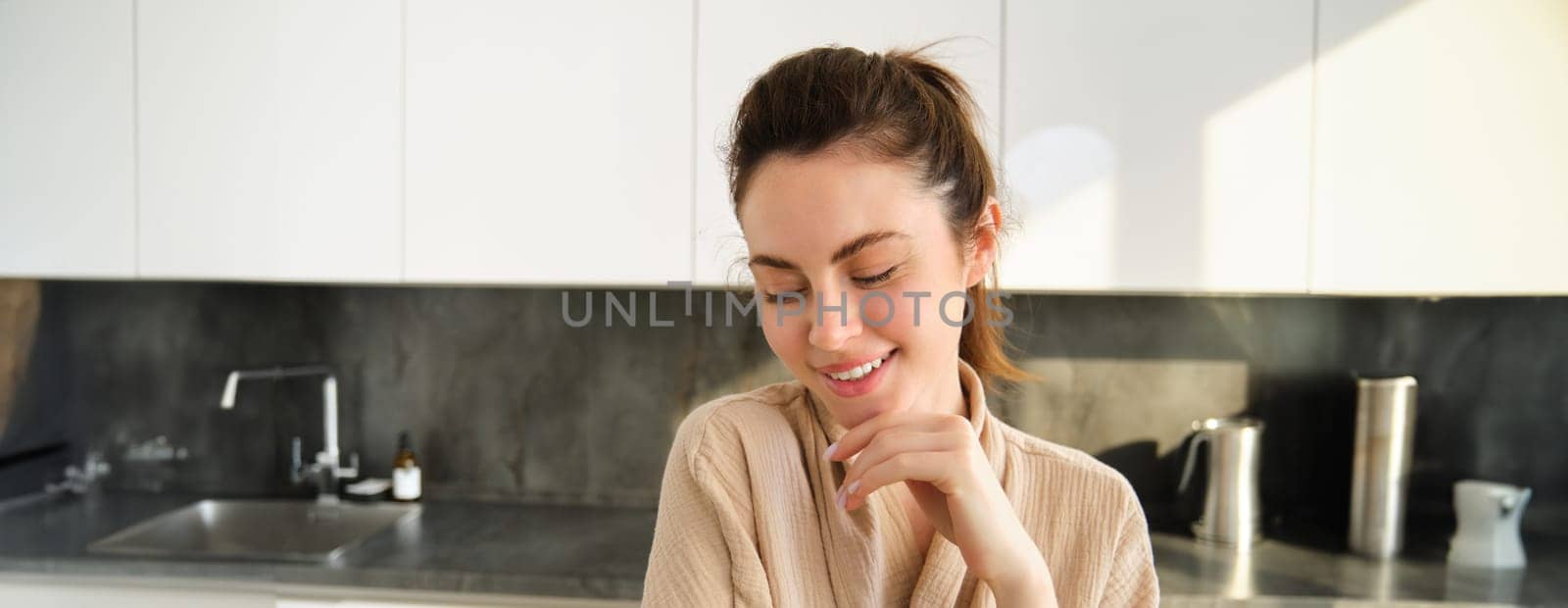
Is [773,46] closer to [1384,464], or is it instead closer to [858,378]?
[858,378]

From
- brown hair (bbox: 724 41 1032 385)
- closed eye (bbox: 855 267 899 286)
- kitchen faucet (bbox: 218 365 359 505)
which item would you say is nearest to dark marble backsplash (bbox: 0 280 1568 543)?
kitchen faucet (bbox: 218 365 359 505)

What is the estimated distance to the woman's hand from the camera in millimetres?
719

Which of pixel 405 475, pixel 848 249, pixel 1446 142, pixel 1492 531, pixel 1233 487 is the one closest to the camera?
pixel 848 249

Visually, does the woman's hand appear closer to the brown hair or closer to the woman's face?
the woman's face

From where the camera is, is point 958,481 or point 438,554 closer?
point 958,481

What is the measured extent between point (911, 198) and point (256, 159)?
161cm

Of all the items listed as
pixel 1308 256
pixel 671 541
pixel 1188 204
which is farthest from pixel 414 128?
pixel 1308 256

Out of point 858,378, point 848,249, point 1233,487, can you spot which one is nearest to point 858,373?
point 858,378

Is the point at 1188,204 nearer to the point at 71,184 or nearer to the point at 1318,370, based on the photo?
the point at 1318,370

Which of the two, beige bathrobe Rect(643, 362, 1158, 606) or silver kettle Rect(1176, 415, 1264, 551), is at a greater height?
beige bathrobe Rect(643, 362, 1158, 606)

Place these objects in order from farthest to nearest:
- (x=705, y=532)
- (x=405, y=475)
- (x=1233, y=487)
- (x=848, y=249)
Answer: (x=405, y=475), (x=1233, y=487), (x=705, y=532), (x=848, y=249)

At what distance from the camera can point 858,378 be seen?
2.52 ft

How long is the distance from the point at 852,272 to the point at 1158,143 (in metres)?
1.18

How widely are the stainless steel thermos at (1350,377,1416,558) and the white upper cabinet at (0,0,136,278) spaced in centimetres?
258
